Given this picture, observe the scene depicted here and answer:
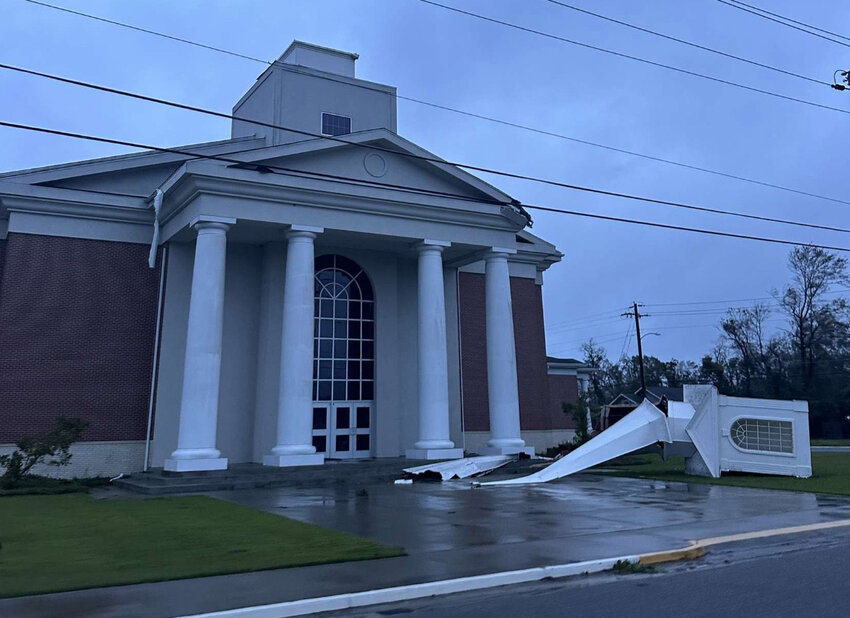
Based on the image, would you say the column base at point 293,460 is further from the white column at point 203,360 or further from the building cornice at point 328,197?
the building cornice at point 328,197

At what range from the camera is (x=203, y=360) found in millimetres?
21344

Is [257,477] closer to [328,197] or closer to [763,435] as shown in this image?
[328,197]

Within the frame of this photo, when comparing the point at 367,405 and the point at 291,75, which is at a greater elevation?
the point at 291,75

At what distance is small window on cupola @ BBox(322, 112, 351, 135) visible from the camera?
28891mm

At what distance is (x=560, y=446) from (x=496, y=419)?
639 cm

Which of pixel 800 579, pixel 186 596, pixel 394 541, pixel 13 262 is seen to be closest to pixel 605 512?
pixel 394 541

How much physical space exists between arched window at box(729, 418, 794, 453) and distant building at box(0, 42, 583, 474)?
7.72 metres

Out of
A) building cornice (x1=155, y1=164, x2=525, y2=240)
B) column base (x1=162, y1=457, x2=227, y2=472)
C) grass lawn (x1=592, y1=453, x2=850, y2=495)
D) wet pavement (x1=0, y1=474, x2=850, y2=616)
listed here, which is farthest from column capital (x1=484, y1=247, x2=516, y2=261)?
column base (x1=162, y1=457, x2=227, y2=472)

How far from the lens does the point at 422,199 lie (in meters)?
25.3

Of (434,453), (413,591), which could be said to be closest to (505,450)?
(434,453)

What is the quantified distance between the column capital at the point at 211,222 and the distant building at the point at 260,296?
5cm

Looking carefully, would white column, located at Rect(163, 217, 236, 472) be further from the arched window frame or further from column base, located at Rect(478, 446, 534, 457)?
the arched window frame

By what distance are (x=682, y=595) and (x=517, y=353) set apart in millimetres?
25209

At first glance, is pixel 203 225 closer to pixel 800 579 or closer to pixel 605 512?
pixel 605 512
